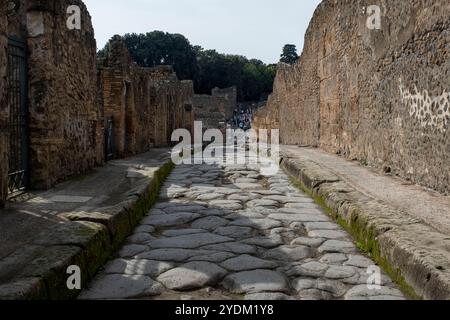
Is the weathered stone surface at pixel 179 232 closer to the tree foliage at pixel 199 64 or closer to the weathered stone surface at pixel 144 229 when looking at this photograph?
the weathered stone surface at pixel 144 229

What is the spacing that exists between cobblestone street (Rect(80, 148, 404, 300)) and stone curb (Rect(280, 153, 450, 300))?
0.33 feet

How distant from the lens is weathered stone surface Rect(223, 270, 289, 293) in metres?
2.75

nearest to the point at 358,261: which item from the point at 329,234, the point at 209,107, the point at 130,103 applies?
the point at 329,234

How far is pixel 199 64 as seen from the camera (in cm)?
6275

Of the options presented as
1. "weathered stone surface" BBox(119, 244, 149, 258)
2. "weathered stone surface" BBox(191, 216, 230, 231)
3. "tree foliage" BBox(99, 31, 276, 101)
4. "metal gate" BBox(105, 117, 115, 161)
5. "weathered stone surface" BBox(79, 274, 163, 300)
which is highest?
"tree foliage" BBox(99, 31, 276, 101)

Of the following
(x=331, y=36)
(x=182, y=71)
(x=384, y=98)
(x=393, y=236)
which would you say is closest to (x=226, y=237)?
(x=393, y=236)

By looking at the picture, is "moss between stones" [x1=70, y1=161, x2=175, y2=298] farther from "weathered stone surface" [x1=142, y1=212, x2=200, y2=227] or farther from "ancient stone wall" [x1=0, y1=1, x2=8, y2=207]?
"ancient stone wall" [x1=0, y1=1, x2=8, y2=207]

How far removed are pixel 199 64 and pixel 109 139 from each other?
54286 millimetres

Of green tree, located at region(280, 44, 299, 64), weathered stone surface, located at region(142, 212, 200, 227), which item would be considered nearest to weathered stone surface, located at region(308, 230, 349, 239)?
weathered stone surface, located at region(142, 212, 200, 227)

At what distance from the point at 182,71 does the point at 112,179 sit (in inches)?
2139

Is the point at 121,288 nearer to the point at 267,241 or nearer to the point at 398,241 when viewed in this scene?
the point at 267,241

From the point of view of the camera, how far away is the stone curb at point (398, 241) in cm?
251

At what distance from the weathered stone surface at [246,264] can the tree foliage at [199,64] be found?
2217 inches
